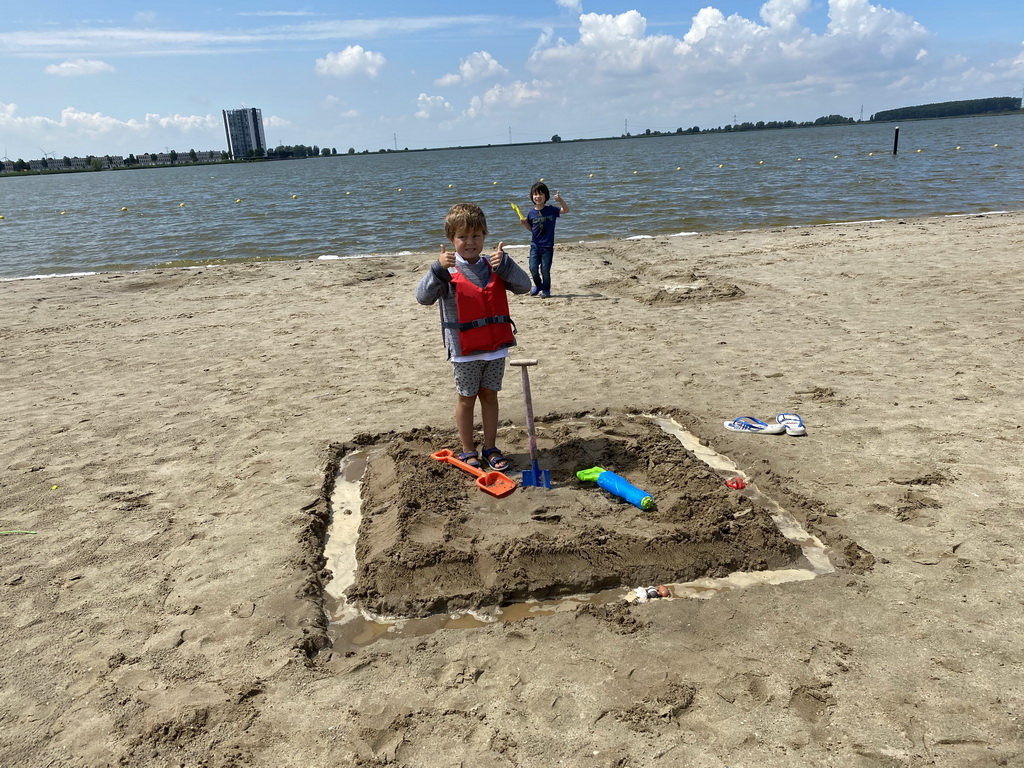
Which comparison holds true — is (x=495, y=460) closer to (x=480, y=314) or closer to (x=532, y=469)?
(x=532, y=469)

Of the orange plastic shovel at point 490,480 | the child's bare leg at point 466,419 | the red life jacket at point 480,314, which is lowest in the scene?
the orange plastic shovel at point 490,480

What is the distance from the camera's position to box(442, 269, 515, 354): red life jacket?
14.2 ft

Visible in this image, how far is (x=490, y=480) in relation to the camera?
4.38 m

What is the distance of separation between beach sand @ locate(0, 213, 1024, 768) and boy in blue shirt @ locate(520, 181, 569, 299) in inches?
107

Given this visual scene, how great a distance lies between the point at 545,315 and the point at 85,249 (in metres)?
17.7

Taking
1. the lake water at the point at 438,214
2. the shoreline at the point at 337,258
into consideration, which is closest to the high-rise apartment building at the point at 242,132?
the lake water at the point at 438,214

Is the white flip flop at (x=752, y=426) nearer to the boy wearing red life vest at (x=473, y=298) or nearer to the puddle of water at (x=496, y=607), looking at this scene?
the puddle of water at (x=496, y=607)

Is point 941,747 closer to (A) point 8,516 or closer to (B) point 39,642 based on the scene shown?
(B) point 39,642

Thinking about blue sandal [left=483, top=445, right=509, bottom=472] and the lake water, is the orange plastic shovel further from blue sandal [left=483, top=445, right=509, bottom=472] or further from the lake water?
the lake water

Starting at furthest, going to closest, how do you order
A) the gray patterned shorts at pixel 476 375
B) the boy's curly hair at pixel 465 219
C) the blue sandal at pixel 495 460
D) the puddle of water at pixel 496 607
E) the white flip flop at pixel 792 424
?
the white flip flop at pixel 792 424 < the blue sandal at pixel 495 460 < the gray patterned shorts at pixel 476 375 < the boy's curly hair at pixel 465 219 < the puddle of water at pixel 496 607

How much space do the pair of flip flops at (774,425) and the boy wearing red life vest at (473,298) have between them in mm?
1903

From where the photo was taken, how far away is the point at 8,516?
172 inches

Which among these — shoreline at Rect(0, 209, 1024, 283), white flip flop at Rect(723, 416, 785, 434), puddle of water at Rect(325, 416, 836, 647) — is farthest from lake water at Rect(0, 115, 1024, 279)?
puddle of water at Rect(325, 416, 836, 647)

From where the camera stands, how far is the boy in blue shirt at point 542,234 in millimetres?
9922
